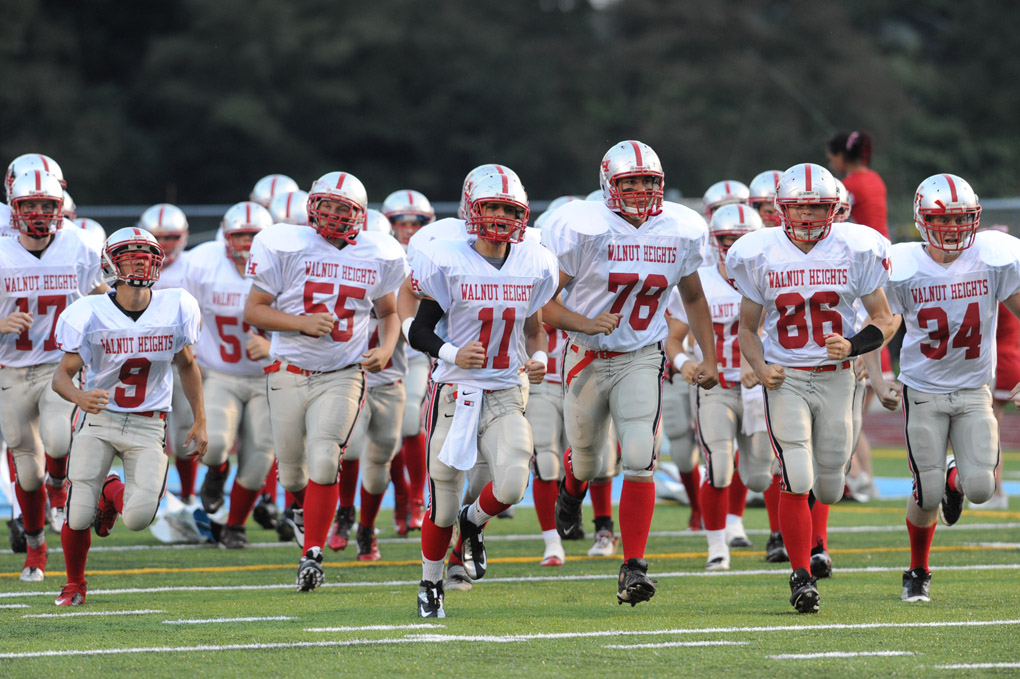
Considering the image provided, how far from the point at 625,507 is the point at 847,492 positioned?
4.85m

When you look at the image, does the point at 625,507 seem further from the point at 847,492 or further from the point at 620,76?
the point at 620,76

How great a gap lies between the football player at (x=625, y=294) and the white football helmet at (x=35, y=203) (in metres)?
2.58

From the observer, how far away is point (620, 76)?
118 feet

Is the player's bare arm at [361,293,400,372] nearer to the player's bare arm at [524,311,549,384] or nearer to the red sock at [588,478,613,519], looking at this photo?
the player's bare arm at [524,311,549,384]

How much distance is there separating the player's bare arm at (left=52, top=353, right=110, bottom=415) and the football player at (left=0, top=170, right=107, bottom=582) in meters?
1.07

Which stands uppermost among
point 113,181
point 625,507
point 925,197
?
point 113,181

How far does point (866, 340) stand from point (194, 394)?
2.79 m

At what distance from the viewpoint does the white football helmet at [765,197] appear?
8727 millimetres

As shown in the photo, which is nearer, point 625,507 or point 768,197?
point 625,507

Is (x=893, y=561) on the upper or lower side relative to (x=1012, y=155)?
lower

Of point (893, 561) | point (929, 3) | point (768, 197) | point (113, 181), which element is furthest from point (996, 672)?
point (929, 3)

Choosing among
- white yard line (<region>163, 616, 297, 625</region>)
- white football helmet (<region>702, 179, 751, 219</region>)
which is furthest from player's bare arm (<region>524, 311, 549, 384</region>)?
white football helmet (<region>702, 179, 751, 219</region>)

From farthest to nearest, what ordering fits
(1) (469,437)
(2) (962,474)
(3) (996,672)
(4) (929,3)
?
(4) (929,3)
(2) (962,474)
(1) (469,437)
(3) (996,672)

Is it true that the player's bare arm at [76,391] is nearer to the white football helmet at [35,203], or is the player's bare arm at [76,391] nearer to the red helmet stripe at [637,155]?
the white football helmet at [35,203]
